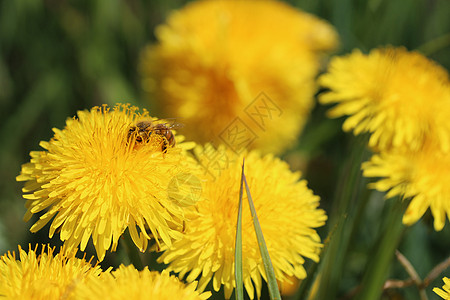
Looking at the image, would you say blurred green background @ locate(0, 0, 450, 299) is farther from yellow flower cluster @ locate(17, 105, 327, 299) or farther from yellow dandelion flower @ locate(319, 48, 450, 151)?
yellow flower cluster @ locate(17, 105, 327, 299)

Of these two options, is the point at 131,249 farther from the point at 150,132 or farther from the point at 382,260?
the point at 382,260

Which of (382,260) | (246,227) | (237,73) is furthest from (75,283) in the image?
(237,73)

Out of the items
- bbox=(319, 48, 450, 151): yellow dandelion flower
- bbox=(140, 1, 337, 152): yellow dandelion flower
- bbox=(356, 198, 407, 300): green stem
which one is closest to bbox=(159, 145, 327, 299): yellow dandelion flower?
bbox=(356, 198, 407, 300): green stem

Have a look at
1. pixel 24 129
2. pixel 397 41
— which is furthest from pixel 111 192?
pixel 397 41

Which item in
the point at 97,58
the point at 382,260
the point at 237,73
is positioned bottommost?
the point at 382,260

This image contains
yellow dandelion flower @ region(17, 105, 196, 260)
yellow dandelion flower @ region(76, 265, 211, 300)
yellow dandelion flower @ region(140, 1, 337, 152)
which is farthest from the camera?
yellow dandelion flower @ region(140, 1, 337, 152)

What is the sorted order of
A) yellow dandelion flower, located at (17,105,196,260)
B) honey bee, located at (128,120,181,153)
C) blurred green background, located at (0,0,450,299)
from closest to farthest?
yellow dandelion flower, located at (17,105,196,260), honey bee, located at (128,120,181,153), blurred green background, located at (0,0,450,299)
